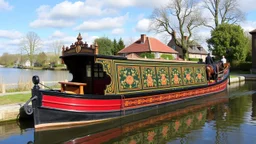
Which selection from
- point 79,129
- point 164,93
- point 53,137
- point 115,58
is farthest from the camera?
point 164,93

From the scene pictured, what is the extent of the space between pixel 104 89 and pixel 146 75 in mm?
1847

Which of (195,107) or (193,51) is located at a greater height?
(193,51)

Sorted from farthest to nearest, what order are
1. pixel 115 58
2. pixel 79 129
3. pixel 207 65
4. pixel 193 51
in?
1. pixel 193 51
2. pixel 207 65
3. pixel 115 58
4. pixel 79 129

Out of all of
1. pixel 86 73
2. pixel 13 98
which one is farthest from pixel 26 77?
pixel 86 73

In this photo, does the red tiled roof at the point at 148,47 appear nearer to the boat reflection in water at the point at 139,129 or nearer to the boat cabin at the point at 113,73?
the boat cabin at the point at 113,73

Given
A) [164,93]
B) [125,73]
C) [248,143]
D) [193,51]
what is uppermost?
[193,51]

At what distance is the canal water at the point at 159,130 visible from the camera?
7406mm

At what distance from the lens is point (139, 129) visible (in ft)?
28.2

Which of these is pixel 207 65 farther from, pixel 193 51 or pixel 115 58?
pixel 193 51

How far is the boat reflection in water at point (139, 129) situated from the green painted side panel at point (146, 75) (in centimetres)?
109

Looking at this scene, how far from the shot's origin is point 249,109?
11.6 metres

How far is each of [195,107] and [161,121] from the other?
3349 mm

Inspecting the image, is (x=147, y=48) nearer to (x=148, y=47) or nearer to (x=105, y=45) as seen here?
(x=148, y=47)

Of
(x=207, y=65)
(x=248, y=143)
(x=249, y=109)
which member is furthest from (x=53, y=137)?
(x=207, y=65)
